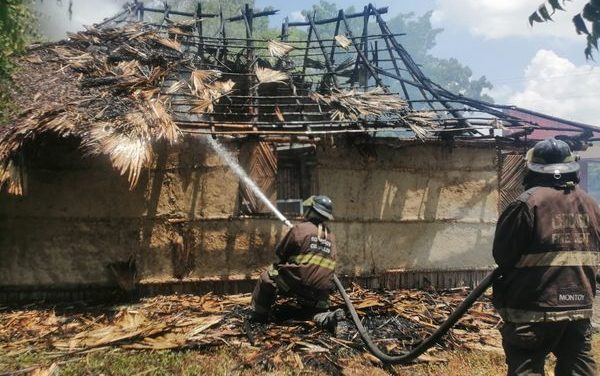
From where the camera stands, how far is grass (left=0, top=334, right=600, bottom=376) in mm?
5195

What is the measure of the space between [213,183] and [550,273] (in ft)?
19.5

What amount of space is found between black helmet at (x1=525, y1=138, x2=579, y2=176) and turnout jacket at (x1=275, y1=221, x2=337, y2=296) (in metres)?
3.14

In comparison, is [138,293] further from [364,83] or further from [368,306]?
[364,83]

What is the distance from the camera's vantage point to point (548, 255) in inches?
142

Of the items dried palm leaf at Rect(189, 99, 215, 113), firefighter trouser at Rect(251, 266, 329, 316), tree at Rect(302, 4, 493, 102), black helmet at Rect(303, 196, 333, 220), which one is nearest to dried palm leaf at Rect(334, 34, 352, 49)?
dried palm leaf at Rect(189, 99, 215, 113)

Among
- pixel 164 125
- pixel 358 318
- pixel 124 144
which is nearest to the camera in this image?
pixel 358 318

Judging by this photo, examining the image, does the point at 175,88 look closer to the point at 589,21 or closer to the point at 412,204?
the point at 412,204

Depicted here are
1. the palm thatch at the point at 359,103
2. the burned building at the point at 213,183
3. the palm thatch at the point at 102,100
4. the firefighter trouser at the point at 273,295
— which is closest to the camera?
the firefighter trouser at the point at 273,295

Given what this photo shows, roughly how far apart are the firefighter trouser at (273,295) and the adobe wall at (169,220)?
1.78 meters

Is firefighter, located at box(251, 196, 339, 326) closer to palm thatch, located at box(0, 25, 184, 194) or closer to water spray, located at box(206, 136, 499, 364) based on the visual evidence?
water spray, located at box(206, 136, 499, 364)

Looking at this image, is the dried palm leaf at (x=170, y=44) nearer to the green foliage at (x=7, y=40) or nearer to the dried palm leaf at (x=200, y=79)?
the dried palm leaf at (x=200, y=79)

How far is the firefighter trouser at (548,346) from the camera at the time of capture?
3.59 m

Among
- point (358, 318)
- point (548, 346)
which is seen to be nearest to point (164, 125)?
point (358, 318)

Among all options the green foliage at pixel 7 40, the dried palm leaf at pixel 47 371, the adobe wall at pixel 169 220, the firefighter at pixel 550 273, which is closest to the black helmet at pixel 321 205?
the adobe wall at pixel 169 220
